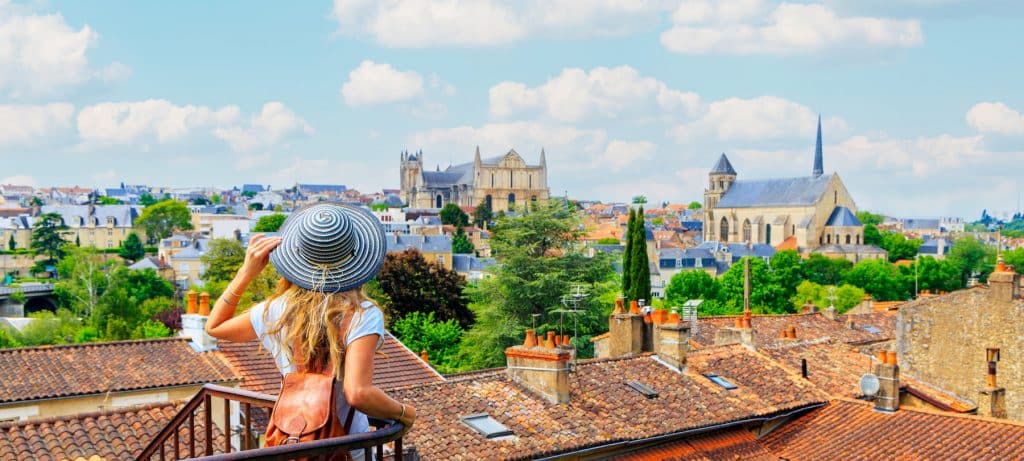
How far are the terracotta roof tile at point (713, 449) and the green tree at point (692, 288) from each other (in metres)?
45.8

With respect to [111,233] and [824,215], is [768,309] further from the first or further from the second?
[111,233]

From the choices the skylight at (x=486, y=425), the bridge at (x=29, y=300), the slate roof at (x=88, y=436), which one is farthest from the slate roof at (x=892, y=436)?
the bridge at (x=29, y=300)

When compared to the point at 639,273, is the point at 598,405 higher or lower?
higher

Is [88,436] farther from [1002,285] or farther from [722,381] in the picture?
→ [1002,285]

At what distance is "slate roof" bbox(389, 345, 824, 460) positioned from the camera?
1338cm

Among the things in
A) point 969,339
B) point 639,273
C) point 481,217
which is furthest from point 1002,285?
point 481,217

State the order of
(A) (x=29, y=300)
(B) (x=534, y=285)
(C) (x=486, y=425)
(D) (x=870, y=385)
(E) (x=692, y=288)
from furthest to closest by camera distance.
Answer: (A) (x=29, y=300) → (E) (x=692, y=288) → (B) (x=534, y=285) → (D) (x=870, y=385) → (C) (x=486, y=425)

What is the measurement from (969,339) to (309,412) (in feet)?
65.0

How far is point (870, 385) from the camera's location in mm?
17234

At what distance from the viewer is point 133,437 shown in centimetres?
1317

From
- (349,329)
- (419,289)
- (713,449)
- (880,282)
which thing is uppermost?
(349,329)

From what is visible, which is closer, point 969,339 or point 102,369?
point 102,369

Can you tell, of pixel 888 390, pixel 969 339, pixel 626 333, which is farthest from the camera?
pixel 626 333

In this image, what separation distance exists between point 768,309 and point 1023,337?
43371 millimetres
